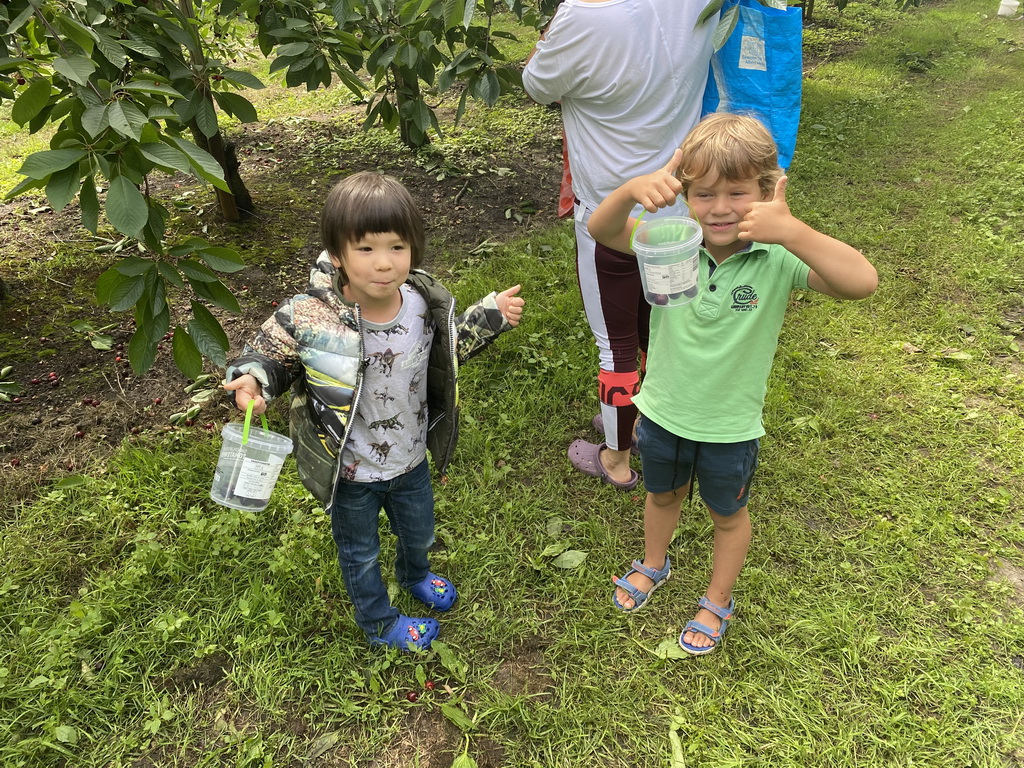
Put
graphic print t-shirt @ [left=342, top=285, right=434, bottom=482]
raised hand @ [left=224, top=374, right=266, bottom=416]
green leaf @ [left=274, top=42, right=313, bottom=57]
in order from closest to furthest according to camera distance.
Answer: raised hand @ [left=224, top=374, right=266, bottom=416] < graphic print t-shirt @ [left=342, top=285, right=434, bottom=482] < green leaf @ [left=274, top=42, right=313, bottom=57]

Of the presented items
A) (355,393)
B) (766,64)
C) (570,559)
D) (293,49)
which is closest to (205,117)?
(293,49)

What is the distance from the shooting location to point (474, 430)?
3.20 meters

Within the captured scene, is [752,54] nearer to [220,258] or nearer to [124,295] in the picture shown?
[220,258]

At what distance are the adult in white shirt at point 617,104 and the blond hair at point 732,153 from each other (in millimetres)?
534

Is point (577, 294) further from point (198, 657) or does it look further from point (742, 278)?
point (198, 657)

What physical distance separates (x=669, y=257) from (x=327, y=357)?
93 centimetres

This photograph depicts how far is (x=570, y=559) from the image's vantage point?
2.63m

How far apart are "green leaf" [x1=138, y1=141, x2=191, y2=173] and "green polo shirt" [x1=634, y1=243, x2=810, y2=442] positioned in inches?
58.6

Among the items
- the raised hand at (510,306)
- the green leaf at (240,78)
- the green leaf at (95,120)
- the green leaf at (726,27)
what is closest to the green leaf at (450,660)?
the raised hand at (510,306)

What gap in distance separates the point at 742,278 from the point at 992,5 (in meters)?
15.6

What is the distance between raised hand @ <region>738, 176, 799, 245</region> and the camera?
1503 mm

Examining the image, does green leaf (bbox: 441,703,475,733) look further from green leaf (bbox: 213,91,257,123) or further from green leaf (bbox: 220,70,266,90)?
green leaf (bbox: 213,91,257,123)

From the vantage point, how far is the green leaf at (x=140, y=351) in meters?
2.21

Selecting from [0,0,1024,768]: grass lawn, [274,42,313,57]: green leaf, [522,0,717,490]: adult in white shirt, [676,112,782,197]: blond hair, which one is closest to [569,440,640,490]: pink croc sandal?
[0,0,1024,768]: grass lawn
